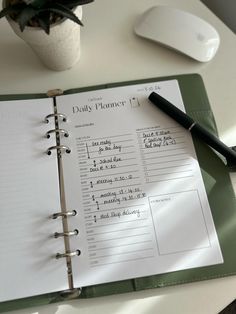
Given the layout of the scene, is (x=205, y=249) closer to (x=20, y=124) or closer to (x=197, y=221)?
(x=197, y=221)

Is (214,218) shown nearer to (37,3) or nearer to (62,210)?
(62,210)

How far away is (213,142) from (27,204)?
32 cm

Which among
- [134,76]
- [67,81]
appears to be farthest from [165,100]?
[67,81]

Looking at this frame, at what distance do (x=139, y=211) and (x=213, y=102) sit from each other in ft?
0.81

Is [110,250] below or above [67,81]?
below

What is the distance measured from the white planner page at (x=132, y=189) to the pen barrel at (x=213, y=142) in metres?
0.02

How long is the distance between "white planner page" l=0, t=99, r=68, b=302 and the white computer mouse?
250mm

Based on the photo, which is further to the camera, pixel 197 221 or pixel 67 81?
pixel 67 81

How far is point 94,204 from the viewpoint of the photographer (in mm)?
551

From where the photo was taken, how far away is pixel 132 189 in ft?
1.83

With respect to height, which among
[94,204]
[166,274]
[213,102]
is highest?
[213,102]

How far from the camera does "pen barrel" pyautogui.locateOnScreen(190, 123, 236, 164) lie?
0.56 metres

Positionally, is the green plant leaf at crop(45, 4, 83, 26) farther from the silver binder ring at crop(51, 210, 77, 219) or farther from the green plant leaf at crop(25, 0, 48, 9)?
the silver binder ring at crop(51, 210, 77, 219)

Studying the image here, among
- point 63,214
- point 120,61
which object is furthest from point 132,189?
point 120,61
